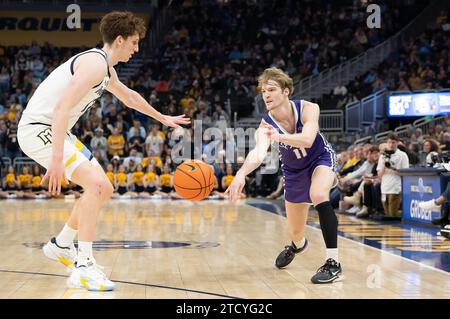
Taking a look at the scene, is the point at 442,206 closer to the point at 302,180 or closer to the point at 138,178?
the point at 302,180

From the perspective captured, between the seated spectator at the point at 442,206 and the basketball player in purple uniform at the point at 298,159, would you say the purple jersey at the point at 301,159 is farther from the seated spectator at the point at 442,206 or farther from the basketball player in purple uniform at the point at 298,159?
the seated spectator at the point at 442,206

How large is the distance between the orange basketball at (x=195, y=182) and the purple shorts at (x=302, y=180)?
2.46 ft

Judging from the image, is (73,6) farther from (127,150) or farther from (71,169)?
(71,169)

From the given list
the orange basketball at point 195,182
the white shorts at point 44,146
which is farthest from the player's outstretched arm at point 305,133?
the white shorts at point 44,146

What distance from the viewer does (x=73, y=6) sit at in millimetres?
25984

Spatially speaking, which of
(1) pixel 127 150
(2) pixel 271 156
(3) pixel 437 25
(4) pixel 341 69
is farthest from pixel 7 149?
(3) pixel 437 25

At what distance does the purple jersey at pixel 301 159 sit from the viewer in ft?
19.9

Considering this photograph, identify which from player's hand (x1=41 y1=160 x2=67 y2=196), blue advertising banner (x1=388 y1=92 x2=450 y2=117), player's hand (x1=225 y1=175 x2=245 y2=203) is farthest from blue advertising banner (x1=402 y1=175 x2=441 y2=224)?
blue advertising banner (x1=388 y1=92 x2=450 y2=117)

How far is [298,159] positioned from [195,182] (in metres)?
1.05

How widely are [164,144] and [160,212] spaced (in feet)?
21.6

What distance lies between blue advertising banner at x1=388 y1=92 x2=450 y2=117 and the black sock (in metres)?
13.5

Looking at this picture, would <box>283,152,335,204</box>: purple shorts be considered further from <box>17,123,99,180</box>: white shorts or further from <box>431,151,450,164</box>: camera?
<box>431,151,450,164</box>: camera

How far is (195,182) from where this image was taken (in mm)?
6656

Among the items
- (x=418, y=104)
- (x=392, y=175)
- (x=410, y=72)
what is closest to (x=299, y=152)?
(x=392, y=175)
